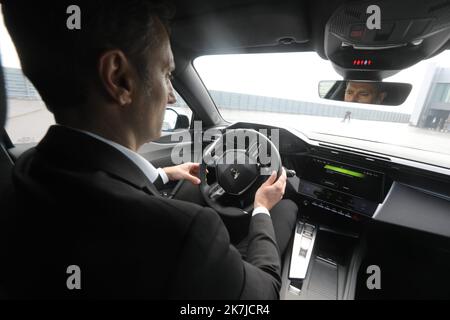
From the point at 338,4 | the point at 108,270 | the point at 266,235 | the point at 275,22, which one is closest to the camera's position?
the point at 108,270

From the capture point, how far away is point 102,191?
1.82 feet

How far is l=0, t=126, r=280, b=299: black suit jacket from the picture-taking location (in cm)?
54

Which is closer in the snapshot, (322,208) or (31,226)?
(31,226)

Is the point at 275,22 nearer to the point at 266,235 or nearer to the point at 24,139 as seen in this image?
the point at 266,235

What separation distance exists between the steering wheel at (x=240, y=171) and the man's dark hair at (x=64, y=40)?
1221 millimetres

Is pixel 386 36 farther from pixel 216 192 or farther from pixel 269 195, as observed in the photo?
pixel 216 192

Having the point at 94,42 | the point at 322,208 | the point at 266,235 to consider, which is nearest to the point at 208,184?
the point at 266,235

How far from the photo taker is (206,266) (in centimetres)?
58

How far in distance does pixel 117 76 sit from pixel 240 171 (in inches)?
48.8

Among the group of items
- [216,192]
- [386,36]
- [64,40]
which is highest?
[386,36]

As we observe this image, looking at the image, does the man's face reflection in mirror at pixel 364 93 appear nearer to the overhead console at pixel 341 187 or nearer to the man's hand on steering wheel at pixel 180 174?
the overhead console at pixel 341 187

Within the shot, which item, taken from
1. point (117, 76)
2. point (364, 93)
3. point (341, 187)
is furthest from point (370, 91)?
point (117, 76)

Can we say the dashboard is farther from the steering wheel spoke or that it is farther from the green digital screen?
the steering wheel spoke
